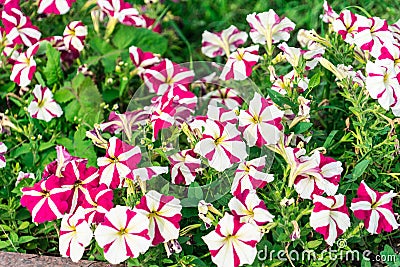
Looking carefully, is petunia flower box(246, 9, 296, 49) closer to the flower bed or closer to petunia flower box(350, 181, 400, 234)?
the flower bed

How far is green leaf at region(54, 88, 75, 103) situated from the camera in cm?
234

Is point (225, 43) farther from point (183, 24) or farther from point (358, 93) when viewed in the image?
point (183, 24)

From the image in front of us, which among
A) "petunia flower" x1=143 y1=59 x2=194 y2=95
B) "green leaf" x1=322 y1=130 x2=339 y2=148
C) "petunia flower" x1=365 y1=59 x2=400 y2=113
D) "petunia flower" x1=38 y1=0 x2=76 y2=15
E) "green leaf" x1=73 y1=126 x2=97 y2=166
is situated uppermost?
"petunia flower" x1=365 y1=59 x2=400 y2=113

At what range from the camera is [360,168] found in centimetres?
183

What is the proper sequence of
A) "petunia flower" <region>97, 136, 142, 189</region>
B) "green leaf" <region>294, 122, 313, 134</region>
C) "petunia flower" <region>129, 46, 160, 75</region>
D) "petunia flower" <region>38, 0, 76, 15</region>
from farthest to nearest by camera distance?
"petunia flower" <region>129, 46, 160, 75</region> → "petunia flower" <region>38, 0, 76, 15</region> → "green leaf" <region>294, 122, 313, 134</region> → "petunia flower" <region>97, 136, 142, 189</region>

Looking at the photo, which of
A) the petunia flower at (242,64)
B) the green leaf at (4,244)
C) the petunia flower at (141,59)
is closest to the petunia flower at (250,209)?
the petunia flower at (242,64)

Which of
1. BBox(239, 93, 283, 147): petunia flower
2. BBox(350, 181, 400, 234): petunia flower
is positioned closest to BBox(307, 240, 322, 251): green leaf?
BBox(350, 181, 400, 234): petunia flower

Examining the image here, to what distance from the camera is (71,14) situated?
2770 mm

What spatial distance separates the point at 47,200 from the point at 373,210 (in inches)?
29.0

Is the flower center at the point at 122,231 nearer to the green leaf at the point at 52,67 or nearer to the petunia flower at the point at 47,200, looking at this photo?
the petunia flower at the point at 47,200

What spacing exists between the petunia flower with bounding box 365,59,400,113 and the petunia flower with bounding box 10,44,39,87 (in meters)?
0.97

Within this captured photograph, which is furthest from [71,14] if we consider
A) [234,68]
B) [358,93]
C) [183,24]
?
[358,93]

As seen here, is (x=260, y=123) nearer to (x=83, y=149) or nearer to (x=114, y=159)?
(x=114, y=159)

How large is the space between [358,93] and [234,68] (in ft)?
1.09
